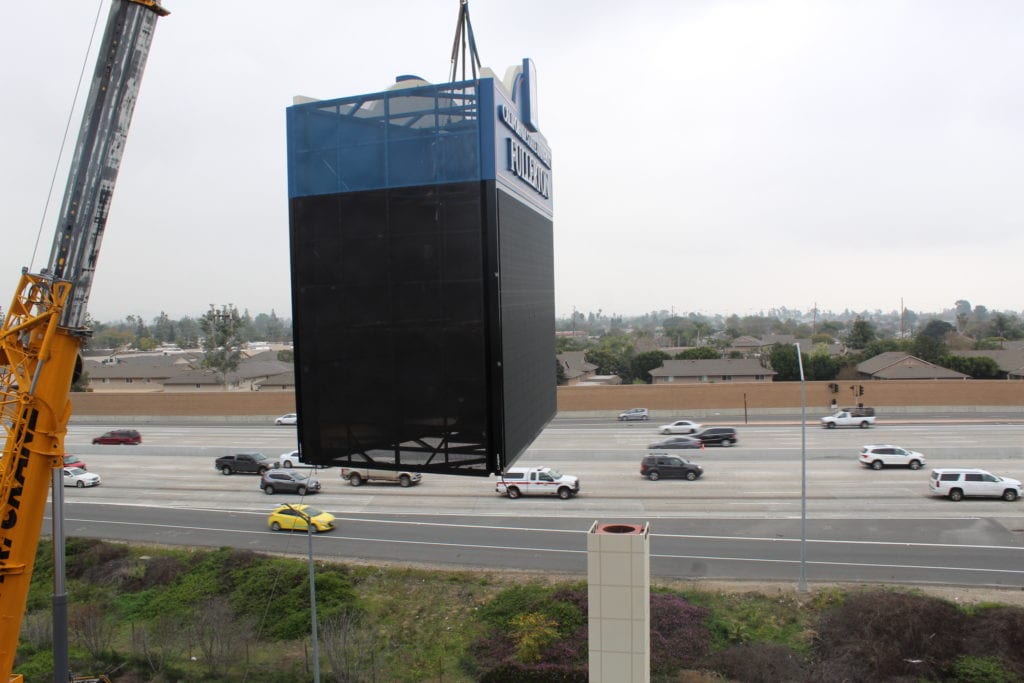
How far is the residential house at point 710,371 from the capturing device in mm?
77562

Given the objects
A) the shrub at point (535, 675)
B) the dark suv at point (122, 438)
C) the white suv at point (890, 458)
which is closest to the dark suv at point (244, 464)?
the dark suv at point (122, 438)

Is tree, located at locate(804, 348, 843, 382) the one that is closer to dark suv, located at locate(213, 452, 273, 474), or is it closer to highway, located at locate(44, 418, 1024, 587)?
highway, located at locate(44, 418, 1024, 587)

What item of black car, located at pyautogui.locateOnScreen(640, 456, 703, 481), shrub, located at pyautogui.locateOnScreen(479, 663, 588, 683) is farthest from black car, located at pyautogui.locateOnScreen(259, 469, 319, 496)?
shrub, located at pyautogui.locateOnScreen(479, 663, 588, 683)

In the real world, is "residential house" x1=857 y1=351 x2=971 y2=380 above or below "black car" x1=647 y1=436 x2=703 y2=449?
above

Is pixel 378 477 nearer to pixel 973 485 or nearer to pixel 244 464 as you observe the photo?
pixel 244 464

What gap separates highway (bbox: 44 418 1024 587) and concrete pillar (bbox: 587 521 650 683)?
10.9 m

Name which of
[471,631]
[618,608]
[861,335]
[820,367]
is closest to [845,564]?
[471,631]

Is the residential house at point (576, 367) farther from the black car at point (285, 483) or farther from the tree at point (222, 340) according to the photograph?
the black car at point (285, 483)

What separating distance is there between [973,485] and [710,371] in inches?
1945

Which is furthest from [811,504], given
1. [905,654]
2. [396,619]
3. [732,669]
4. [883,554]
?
[396,619]

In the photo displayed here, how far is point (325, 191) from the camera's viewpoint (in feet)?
39.1

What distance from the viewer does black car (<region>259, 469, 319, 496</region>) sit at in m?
35.1

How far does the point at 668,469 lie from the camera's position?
1425 inches

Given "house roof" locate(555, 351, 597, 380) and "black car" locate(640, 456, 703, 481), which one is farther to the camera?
"house roof" locate(555, 351, 597, 380)
